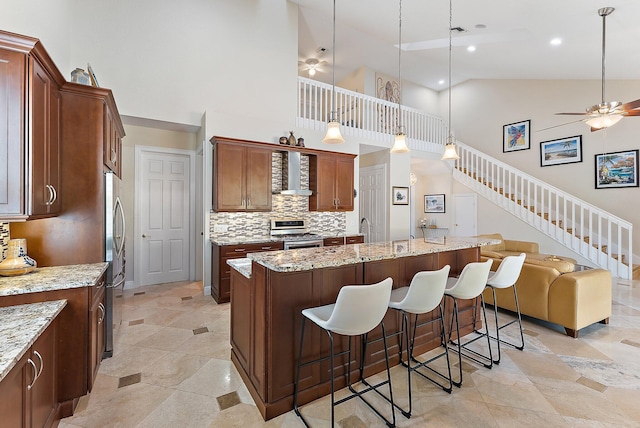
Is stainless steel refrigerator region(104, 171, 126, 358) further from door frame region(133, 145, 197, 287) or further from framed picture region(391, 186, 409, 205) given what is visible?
framed picture region(391, 186, 409, 205)

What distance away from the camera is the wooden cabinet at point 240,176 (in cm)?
447

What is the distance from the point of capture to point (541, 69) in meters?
6.44

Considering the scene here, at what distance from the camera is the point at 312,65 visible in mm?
7961

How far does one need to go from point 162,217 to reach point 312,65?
556cm

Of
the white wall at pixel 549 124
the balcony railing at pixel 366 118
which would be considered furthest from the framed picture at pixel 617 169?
the balcony railing at pixel 366 118

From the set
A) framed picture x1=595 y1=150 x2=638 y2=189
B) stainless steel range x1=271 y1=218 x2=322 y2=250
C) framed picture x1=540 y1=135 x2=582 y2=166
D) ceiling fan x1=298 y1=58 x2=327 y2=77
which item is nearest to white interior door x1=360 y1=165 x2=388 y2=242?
stainless steel range x1=271 y1=218 x2=322 y2=250

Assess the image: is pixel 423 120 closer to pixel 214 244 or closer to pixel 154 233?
pixel 214 244

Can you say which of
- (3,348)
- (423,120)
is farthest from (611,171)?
(3,348)

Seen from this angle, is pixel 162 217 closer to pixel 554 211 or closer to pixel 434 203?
pixel 434 203

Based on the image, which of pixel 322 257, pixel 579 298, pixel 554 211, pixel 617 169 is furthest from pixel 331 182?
pixel 617 169

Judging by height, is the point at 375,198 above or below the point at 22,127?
below

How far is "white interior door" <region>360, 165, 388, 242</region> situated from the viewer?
7.07m

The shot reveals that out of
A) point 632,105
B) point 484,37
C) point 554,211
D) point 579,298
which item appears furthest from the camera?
point 554,211

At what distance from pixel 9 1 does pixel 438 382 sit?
14.8 feet
